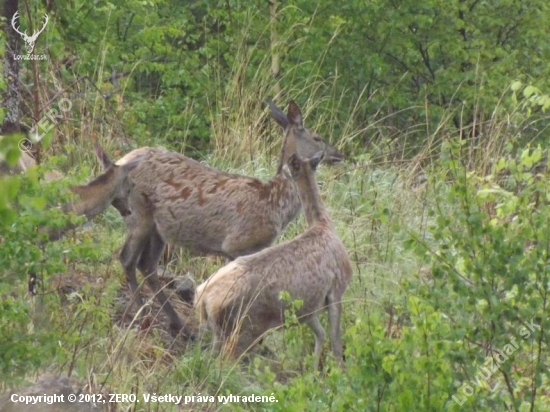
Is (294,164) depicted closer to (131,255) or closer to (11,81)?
(131,255)

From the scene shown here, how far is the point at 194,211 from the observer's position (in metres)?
10.6

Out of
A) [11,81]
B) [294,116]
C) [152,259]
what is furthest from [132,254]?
[294,116]

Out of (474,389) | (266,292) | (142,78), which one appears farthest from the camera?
(142,78)

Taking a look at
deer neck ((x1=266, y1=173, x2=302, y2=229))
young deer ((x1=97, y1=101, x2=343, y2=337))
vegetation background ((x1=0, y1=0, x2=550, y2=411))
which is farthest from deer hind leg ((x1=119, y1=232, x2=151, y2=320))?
deer neck ((x1=266, y1=173, x2=302, y2=229))

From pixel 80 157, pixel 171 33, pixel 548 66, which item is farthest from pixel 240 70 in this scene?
pixel 548 66

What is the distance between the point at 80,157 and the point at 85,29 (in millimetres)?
3094

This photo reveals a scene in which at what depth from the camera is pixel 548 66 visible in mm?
16234

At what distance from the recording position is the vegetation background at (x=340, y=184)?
6566 millimetres

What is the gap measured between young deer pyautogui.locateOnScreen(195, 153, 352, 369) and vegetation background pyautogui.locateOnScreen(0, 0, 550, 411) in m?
0.26

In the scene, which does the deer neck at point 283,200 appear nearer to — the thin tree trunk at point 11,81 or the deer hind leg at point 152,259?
the deer hind leg at point 152,259

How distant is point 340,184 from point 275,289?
15.6 ft

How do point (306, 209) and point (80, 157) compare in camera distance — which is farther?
point (80, 157)

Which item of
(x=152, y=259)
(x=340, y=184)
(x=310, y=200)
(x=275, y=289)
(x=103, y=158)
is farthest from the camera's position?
(x=340, y=184)

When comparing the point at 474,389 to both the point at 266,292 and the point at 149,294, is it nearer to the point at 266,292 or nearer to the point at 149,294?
the point at 266,292
